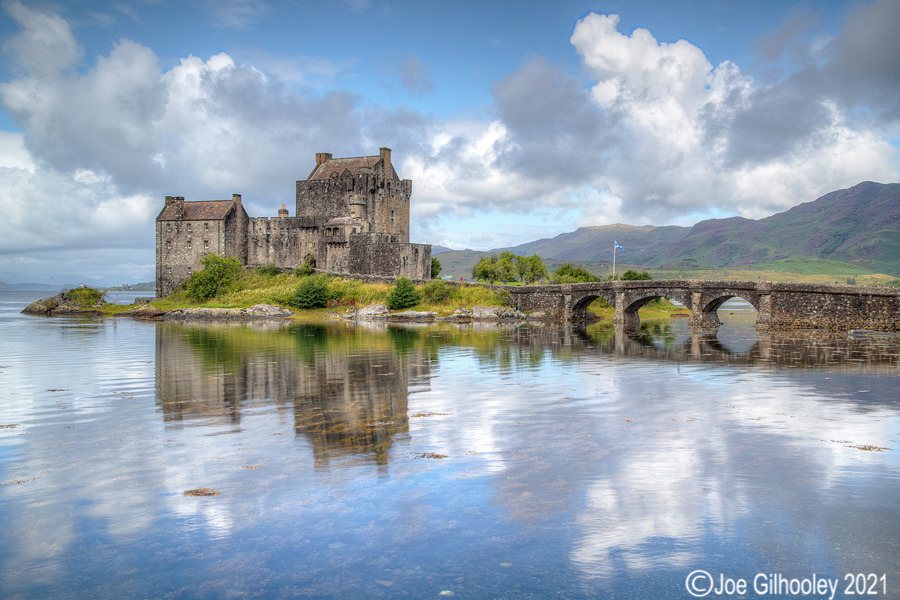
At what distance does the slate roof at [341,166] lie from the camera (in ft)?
277

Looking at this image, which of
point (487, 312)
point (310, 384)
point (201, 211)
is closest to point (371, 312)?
point (487, 312)

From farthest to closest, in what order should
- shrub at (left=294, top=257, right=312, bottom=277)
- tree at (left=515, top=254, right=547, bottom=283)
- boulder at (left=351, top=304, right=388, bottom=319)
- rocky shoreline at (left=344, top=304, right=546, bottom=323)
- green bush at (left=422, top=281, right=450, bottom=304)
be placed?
1. tree at (left=515, top=254, right=547, bottom=283)
2. shrub at (left=294, top=257, right=312, bottom=277)
3. green bush at (left=422, top=281, right=450, bottom=304)
4. boulder at (left=351, top=304, right=388, bottom=319)
5. rocky shoreline at (left=344, top=304, right=546, bottom=323)

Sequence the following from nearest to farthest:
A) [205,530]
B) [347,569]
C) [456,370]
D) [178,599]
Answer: [178,599] → [347,569] → [205,530] → [456,370]

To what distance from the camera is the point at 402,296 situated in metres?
70.2

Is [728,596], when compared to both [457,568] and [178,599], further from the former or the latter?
[178,599]

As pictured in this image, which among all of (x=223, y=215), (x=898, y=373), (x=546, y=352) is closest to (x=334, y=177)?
(x=223, y=215)

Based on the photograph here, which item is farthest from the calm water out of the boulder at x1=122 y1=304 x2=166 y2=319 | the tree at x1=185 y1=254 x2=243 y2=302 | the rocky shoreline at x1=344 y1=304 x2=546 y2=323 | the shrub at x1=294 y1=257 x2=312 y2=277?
the tree at x1=185 y1=254 x2=243 y2=302

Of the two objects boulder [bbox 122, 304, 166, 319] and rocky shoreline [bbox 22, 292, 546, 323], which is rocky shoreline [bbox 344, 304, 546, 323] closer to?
rocky shoreline [bbox 22, 292, 546, 323]

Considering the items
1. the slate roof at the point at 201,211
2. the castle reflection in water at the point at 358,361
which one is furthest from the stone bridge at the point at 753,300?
the slate roof at the point at 201,211

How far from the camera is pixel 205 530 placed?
9.22 meters

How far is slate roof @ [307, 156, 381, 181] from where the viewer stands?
84.5 m

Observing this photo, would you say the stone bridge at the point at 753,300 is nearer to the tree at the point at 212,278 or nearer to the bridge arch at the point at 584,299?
the bridge arch at the point at 584,299

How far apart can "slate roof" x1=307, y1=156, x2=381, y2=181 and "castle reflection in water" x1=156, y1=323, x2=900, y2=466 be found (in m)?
35.9

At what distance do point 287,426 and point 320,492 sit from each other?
17.0 ft
